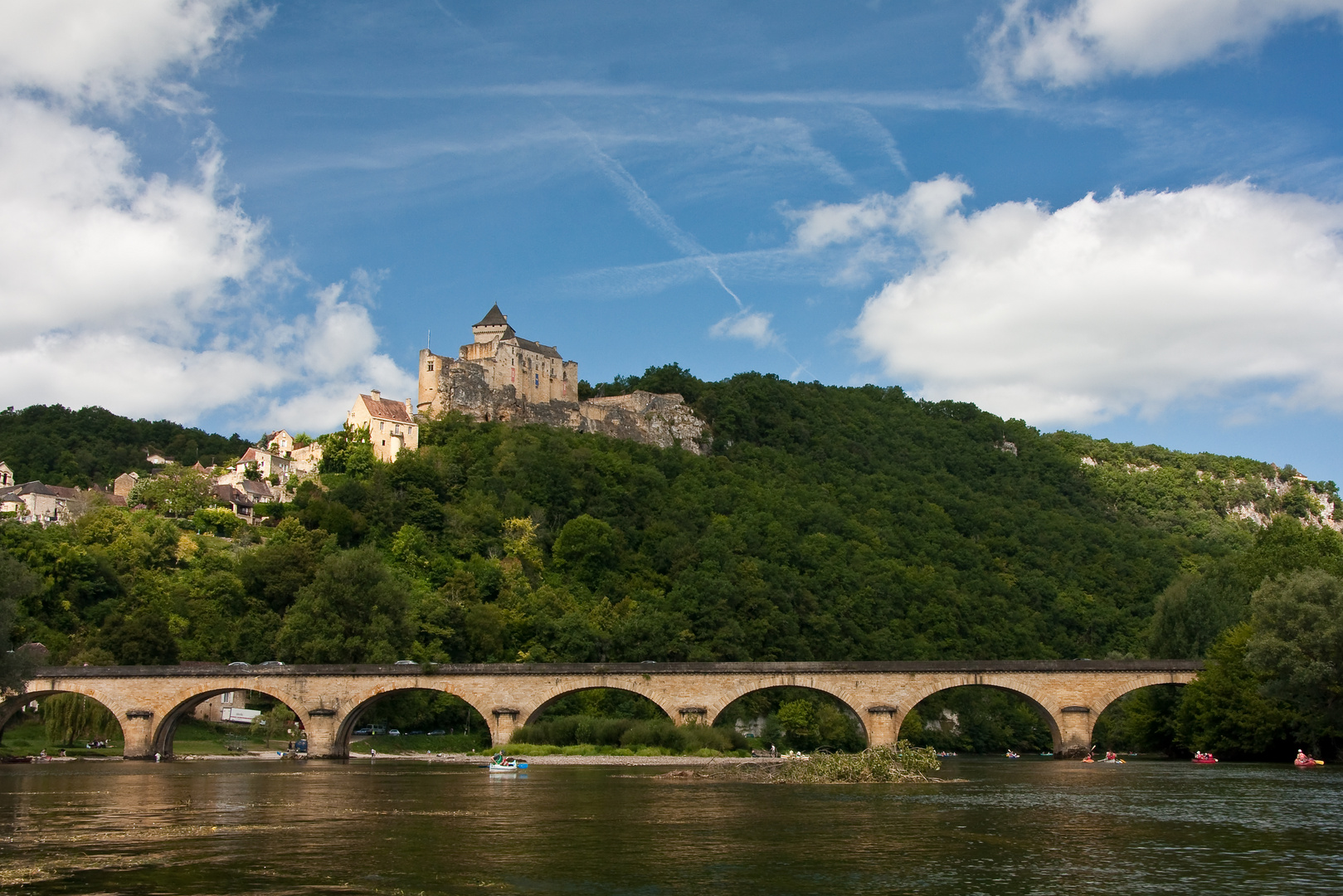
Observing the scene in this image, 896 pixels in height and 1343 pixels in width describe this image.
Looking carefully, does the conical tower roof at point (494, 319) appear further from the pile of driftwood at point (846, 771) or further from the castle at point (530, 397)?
the pile of driftwood at point (846, 771)

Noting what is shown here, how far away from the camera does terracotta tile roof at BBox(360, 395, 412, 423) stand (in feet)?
275

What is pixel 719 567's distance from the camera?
72000mm

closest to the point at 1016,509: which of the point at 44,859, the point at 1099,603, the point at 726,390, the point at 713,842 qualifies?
the point at 1099,603

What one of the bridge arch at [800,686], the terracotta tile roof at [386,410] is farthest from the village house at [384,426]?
the bridge arch at [800,686]

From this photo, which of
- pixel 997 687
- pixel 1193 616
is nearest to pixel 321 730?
pixel 997 687

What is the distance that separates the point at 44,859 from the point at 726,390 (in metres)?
95.3

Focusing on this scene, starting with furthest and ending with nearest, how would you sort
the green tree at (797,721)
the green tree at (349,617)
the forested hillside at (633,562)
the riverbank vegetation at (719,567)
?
the green tree at (797,721) → the forested hillside at (633,562) → the riverbank vegetation at (719,567) → the green tree at (349,617)

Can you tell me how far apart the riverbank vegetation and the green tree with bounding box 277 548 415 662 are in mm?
128

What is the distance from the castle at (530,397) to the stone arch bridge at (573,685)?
39.6m

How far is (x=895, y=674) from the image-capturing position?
156ft

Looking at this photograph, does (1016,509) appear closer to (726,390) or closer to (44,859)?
(726,390)

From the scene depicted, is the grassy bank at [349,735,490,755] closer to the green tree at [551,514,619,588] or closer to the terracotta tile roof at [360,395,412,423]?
the green tree at [551,514,619,588]

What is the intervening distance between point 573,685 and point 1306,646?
26031mm

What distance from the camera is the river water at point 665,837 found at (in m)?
15.2
